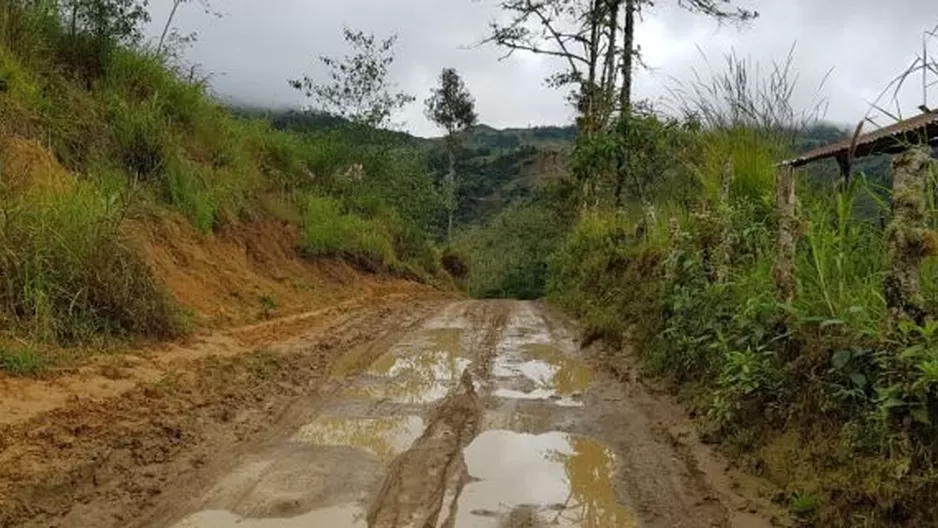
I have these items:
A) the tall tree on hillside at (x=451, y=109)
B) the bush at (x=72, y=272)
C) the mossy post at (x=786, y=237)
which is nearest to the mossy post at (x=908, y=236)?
the mossy post at (x=786, y=237)

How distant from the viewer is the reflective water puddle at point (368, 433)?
4473 millimetres

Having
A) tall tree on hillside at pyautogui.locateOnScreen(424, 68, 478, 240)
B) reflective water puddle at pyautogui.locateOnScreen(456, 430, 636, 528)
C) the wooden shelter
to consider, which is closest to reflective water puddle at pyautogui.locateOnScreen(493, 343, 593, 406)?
reflective water puddle at pyautogui.locateOnScreen(456, 430, 636, 528)

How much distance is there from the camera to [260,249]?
466 inches

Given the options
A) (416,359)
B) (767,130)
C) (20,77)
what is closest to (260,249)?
(20,77)

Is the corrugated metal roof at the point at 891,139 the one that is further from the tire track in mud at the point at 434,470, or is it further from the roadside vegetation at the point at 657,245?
the tire track in mud at the point at 434,470

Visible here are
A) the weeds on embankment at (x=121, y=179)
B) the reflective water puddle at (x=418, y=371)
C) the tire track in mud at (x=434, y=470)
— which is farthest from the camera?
the reflective water puddle at (x=418, y=371)

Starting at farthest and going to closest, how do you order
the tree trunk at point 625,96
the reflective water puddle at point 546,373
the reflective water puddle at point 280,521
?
the tree trunk at point 625,96 < the reflective water puddle at point 546,373 < the reflective water puddle at point 280,521

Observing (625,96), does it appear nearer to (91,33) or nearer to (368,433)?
(91,33)

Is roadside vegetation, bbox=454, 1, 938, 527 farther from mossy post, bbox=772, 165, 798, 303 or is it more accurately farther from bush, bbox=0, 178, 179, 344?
bush, bbox=0, 178, 179, 344

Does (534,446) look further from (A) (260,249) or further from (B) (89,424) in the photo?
(A) (260,249)

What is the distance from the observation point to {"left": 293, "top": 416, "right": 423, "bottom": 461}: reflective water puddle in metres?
4.47

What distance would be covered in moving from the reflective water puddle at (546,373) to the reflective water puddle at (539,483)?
0.98m

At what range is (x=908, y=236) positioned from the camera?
344 cm

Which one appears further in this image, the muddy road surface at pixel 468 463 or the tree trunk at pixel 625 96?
the tree trunk at pixel 625 96
